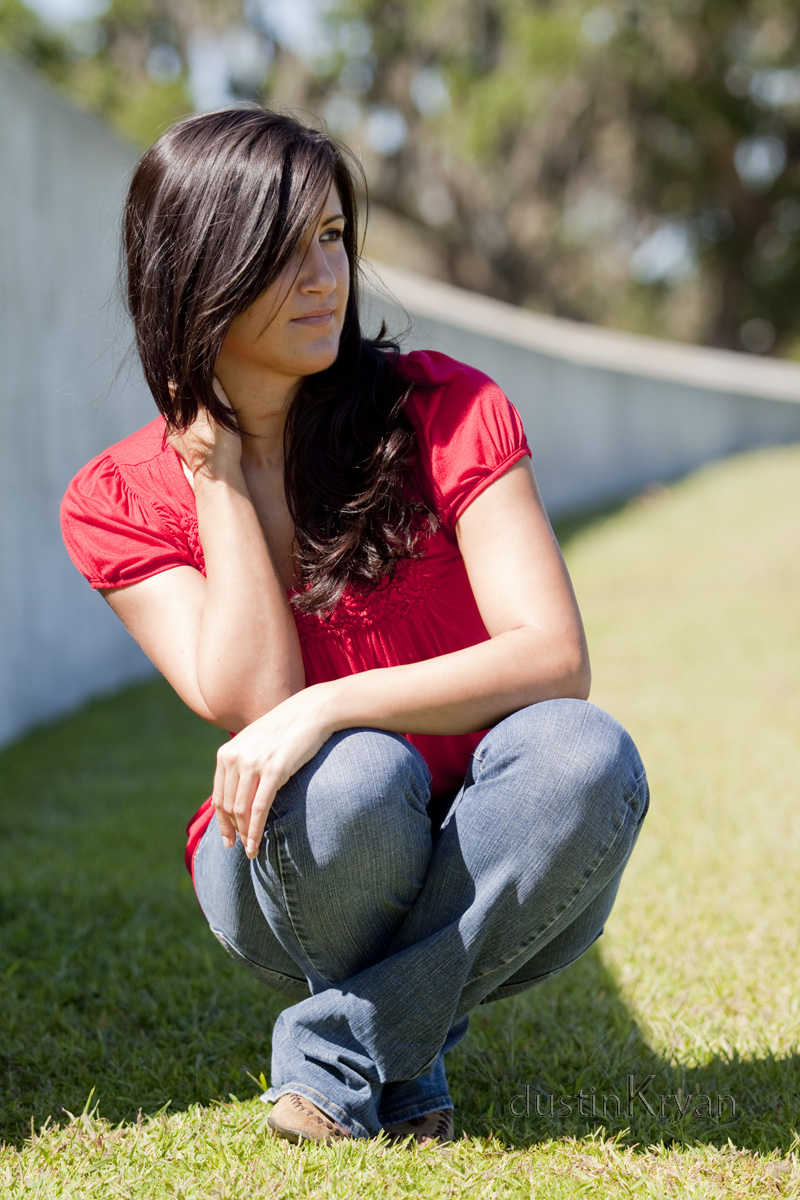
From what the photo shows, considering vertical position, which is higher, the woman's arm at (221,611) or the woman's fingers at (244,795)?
the woman's arm at (221,611)

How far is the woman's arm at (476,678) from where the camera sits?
166cm

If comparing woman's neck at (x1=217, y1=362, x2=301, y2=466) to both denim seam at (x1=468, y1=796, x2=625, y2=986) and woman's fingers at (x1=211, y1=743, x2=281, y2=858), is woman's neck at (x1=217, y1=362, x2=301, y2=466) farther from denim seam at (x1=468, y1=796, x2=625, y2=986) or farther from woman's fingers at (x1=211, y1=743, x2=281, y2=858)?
denim seam at (x1=468, y1=796, x2=625, y2=986)

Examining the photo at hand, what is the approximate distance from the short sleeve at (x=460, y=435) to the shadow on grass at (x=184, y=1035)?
3.01ft

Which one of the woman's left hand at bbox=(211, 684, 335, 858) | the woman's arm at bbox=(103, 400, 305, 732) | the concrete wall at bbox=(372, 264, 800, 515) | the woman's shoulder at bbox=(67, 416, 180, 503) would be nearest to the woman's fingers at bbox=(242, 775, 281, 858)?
the woman's left hand at bbox=(211, 684, 335, 858)

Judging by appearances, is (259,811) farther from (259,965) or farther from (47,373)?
(47,373)

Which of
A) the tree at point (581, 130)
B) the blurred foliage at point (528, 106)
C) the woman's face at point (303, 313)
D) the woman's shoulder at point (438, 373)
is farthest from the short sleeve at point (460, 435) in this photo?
the tree at point (581, 130)

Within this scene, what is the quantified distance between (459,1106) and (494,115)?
1707 centimetres

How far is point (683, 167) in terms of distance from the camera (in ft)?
65.1

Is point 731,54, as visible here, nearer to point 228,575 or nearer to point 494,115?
point 494,115

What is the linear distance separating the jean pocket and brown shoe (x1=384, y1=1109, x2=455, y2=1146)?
235 millimetres

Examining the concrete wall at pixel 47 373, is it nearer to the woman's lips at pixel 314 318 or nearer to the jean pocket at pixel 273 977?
the woman's lips at pixel 314 318

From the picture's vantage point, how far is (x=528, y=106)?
56.7 feet

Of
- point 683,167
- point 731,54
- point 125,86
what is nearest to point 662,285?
point 683,167

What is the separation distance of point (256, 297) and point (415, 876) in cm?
85
